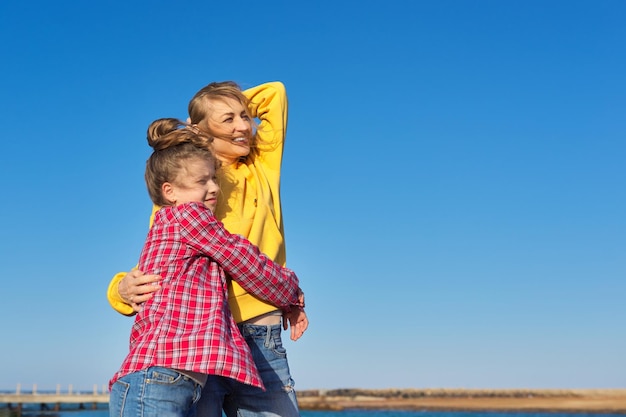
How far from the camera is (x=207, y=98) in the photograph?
3.23 meters

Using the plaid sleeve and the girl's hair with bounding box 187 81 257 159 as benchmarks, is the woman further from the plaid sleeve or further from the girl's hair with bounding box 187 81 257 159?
the plaid sleeve

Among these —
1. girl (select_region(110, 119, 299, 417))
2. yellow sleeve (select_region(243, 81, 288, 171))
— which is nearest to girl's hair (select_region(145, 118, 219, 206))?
girl (select_region(110, 119, 299, 417))

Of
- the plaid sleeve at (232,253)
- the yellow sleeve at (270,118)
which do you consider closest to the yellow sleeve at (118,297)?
the plaid sleeve at (232,253)

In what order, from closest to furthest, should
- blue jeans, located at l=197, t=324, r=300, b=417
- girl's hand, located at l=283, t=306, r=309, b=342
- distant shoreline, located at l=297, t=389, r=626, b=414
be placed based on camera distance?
1. blue jeans, located at l=197, t=324, r=300, b=417
2. girl's hand, located at l=283, t=306, r=309, b=342
3. distant shoreline, located at l=297, t=389, r=626, b=414

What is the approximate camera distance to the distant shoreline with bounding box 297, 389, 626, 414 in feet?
203

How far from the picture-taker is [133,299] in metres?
2.64

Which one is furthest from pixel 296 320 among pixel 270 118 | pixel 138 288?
pixel 270 118

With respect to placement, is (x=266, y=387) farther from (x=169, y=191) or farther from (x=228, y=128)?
(x=228, y=128)

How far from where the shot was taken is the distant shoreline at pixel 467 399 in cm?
6191

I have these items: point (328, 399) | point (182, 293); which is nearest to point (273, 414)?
point (182, 293)

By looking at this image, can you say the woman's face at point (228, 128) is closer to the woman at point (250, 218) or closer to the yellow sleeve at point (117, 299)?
the woman at point (250, 218)

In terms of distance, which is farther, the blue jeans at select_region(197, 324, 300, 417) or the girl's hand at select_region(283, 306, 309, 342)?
the girl's hand at select_region(283, 306, 309, 342)

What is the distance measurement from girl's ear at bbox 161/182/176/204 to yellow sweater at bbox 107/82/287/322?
0.61 ft

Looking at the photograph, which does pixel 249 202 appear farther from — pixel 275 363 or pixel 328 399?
pixel 328 399
